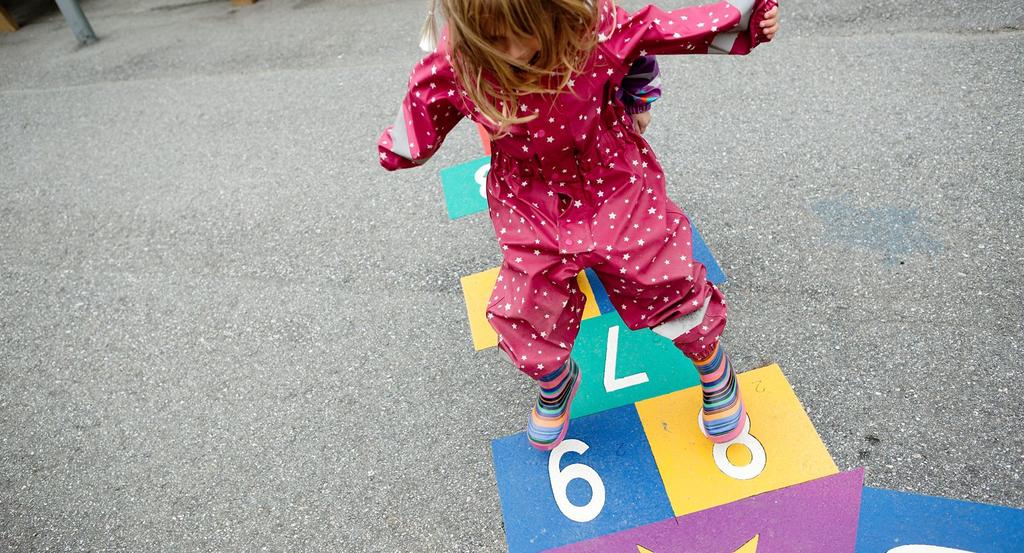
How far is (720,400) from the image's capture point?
1.64 m

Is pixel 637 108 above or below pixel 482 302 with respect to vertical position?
above

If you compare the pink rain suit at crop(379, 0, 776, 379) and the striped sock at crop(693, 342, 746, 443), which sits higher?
the pink rain suit at crop(379, 0, 776, 379)

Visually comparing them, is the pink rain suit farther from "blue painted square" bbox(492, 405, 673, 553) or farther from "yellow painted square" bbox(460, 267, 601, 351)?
"yellow painted square" bbox(460, 267, 601, 351)

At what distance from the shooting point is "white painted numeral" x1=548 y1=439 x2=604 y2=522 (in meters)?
1.66

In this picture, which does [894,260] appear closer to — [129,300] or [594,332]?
[594,332]

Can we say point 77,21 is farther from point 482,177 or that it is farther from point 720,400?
point 720,400

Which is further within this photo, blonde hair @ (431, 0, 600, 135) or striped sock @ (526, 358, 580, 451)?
striped sock @ (526, 358, 580, 451)

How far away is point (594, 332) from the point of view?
2.04 meters

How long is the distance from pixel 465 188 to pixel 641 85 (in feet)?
4.03

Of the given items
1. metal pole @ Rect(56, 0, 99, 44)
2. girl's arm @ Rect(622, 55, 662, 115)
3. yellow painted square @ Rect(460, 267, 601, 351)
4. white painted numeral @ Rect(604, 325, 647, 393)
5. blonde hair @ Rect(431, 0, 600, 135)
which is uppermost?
blonde hair @ Rect(431, 0, 600, 135)

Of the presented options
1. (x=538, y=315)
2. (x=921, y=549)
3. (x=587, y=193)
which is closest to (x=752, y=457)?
(x=921, y=549)

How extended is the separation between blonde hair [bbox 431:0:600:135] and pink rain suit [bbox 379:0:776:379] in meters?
0.05

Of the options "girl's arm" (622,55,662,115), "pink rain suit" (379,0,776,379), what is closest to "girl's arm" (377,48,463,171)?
"pink rain suit" (379,0,776,379)

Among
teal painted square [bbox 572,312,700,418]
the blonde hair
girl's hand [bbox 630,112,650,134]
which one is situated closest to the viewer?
the blonde hair
